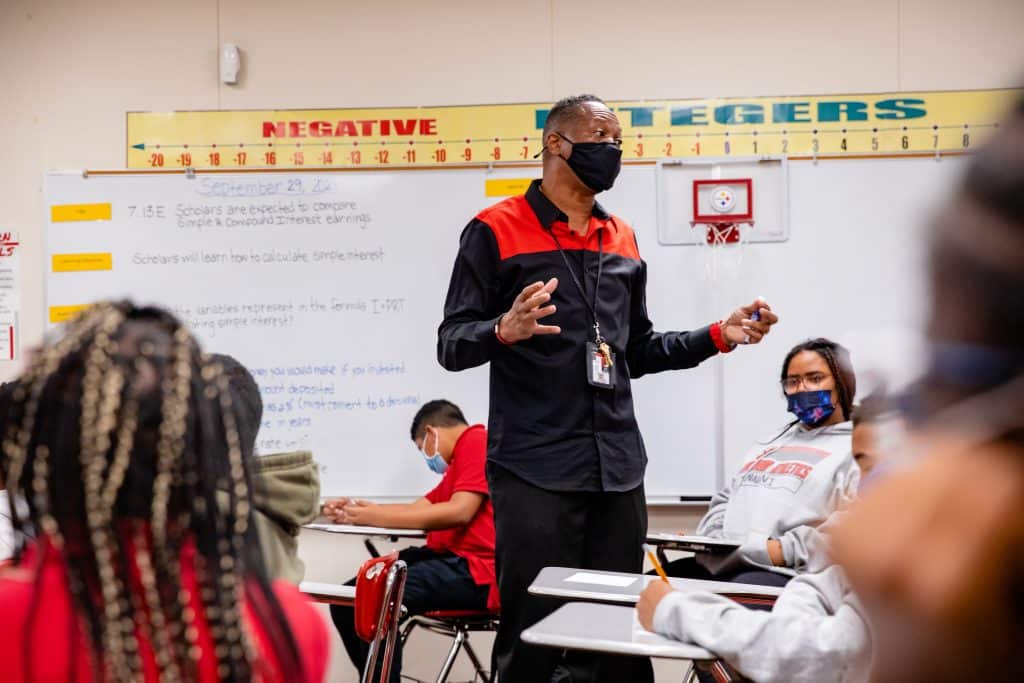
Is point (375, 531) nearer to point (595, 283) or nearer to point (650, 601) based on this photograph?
point (595, 283)

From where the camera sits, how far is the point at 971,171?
0.48 meters

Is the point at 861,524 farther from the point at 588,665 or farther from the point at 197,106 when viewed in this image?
the point at 197,106

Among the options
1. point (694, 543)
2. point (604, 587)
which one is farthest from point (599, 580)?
point (694, 543)

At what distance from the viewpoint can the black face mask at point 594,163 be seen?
2561 millimetres

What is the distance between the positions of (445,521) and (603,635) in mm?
1673

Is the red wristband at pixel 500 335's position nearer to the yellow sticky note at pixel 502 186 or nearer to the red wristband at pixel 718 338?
the red wristband at pixel 718 338

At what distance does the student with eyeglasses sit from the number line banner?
94cm

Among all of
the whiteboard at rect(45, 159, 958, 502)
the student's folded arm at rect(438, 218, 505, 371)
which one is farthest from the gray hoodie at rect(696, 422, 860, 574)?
the student's folded arm at rect(438, 218, 505, 371)

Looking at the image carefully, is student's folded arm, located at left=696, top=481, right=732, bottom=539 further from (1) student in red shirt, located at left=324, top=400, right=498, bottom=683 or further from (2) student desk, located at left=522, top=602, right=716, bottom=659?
(2) student desk, located at left=522, top=602, right=716, bottom=659

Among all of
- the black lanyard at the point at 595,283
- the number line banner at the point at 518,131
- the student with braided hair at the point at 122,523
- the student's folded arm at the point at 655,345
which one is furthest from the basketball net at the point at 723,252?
the student with braided hair at the point at 122,523

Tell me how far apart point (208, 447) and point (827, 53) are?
3459mm

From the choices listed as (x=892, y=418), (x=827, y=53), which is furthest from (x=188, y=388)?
(x=827, y=53)

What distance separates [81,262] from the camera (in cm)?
377

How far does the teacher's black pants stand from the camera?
7.50ft
